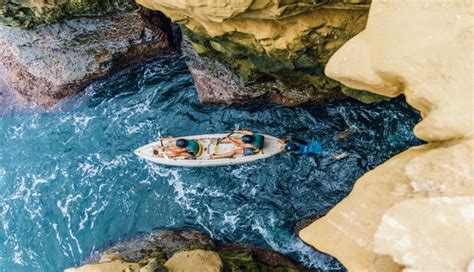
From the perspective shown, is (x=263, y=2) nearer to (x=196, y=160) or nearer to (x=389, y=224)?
(x=389, y=224)

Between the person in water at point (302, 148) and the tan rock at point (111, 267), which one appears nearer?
the tan rock at point (111, 267)

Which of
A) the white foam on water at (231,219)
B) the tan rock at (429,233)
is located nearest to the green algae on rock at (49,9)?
the white foam on water at (231,219)

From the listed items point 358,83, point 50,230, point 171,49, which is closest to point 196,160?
point 171,49

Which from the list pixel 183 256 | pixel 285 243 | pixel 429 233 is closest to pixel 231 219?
pixel 285 243

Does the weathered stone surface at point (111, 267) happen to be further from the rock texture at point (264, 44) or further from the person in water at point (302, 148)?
the rock texture at point (264, 44)

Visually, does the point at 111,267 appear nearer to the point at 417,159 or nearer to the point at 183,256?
the point at 183,256
